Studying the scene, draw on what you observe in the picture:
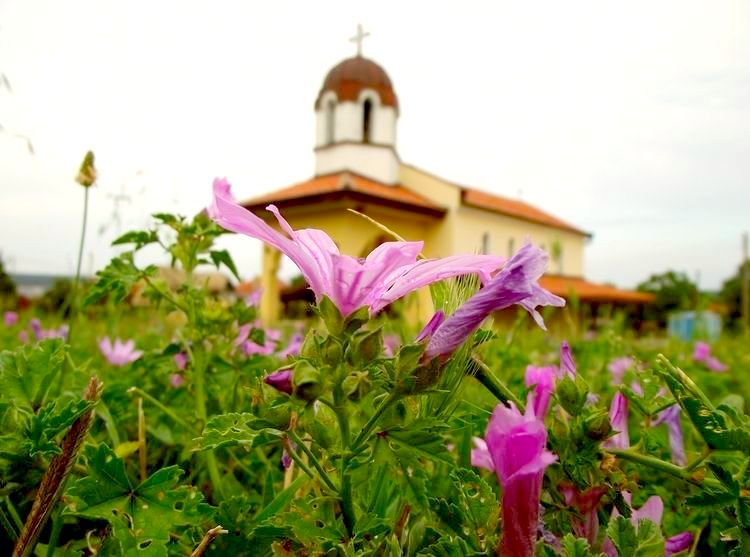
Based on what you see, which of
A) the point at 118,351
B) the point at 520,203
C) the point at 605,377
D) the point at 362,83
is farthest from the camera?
the point at 520,203

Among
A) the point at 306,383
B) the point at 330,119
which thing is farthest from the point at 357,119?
the point at 306,383

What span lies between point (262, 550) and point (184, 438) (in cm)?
33

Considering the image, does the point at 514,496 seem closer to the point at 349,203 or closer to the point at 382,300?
the point at 382,300

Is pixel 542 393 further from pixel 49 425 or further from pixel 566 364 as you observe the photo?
pixel 49 425

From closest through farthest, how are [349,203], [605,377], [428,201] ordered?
[605,377] < [349,203] < [428,201]

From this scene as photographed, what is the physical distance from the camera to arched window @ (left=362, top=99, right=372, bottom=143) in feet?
53.7

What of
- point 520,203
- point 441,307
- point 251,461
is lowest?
point 251,461

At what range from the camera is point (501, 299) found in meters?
0.33

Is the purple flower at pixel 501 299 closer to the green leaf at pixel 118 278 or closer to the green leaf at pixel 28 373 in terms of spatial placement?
the green leaf at pixel 28 373

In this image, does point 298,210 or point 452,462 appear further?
point 298,210

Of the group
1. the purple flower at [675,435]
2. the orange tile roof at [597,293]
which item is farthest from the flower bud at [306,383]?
the orange tile roof at [597,293]

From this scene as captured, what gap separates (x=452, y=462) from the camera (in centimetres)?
35

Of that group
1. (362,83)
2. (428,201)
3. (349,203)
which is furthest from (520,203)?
(349,203)

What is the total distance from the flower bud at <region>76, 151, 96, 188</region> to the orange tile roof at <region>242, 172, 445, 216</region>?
41.8 feet
